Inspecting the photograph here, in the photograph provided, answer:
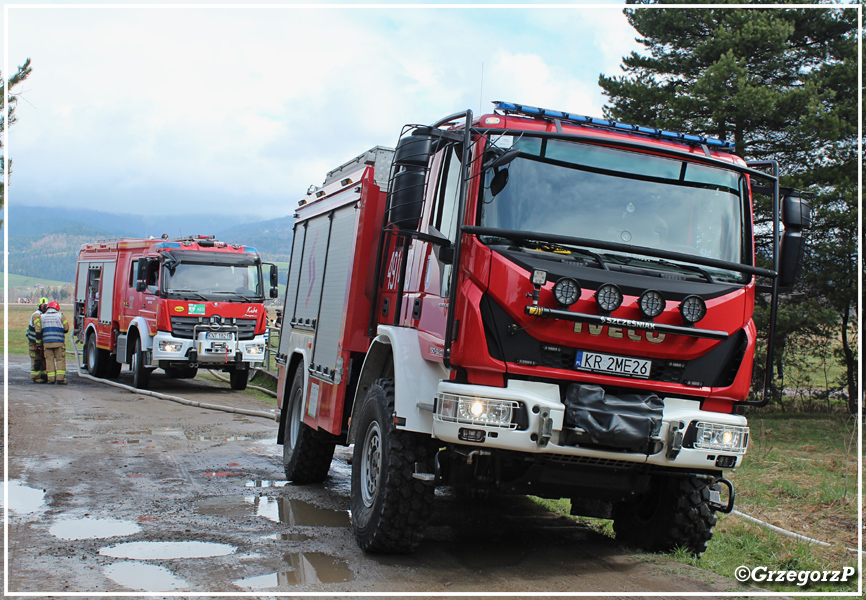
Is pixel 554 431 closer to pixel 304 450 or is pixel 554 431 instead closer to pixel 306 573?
pixel 306 573

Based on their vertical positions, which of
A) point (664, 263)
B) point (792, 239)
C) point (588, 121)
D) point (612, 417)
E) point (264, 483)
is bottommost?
point (264, 483)

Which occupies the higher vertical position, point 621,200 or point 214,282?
point 621,200

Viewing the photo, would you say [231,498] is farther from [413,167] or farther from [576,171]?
[576,171]

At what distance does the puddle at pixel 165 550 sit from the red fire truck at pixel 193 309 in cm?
1235

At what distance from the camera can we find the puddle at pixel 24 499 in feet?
22.5

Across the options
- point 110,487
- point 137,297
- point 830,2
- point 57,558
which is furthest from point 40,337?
point 830,2

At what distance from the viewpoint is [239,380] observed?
19.3 meters

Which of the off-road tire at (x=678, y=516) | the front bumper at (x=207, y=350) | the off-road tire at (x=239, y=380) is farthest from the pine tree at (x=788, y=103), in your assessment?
the off-road tire at (x=678, y=516)

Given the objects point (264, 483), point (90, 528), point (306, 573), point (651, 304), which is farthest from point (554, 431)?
point (264, 483)

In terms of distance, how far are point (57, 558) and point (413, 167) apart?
3.46m

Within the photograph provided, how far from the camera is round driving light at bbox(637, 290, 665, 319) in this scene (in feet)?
16.5

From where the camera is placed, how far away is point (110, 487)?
7902 mm

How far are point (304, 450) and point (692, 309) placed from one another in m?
4.54

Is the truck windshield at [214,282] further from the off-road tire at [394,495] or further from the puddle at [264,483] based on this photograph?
the off-road tire at [394,495]
